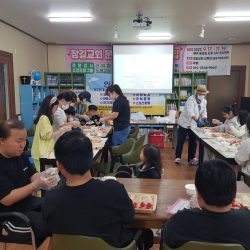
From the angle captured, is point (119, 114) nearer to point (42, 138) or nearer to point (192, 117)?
point (192, 117)

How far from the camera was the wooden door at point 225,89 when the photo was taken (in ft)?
25.4

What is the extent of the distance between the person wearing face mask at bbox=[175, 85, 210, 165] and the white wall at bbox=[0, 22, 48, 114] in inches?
131

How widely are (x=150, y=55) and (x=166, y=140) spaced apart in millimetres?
2314

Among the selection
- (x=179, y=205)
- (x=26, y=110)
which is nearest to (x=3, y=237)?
(x=179, y=205)

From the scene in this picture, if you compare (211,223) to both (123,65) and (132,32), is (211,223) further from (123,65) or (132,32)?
(123,65)

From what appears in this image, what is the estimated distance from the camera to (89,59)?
7.75 metres

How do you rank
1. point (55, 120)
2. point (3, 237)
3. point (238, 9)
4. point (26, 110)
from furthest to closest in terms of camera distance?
point (26, 110), point (238, 9), point (55, 120), point (3, 237)

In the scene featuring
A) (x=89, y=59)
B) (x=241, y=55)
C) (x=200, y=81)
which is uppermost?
(x=241, y=55)

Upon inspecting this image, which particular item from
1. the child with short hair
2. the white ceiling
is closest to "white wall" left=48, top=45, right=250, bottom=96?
the white ceiling

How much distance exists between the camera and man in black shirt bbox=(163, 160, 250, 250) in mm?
1188

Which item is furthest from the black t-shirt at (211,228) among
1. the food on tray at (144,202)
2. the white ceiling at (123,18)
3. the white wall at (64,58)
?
the white wall at (64,58)

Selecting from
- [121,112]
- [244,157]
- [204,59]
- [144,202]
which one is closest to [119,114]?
[121,112]

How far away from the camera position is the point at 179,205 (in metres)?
1.72

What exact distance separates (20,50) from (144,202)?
202 inches
